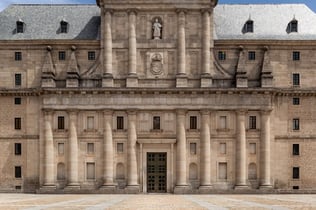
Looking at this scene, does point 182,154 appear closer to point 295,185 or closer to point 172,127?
point 172,127

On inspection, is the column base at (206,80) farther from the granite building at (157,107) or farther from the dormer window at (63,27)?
the dormer window at (63,27)

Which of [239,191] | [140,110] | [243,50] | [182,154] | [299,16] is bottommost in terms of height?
[239,191]

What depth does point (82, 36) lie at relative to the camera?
63281 millimetres

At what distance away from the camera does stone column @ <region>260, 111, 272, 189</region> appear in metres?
59.7

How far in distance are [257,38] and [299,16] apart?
7730 mm

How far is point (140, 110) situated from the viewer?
59938 millimetres

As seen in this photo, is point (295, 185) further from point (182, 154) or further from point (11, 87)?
point (11, 87)

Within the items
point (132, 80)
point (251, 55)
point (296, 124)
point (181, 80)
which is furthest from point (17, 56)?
point (296, 124)

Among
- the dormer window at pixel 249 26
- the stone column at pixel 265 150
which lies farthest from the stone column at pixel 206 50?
the stone column at pixel 265 150

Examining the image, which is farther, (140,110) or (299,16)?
(299,16)

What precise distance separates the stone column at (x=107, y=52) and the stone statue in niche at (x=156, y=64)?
4.91m

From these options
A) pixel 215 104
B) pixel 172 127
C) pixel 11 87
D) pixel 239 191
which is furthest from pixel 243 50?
pixel 11 87

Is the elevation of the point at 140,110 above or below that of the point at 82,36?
below

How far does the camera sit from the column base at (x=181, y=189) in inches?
2320
